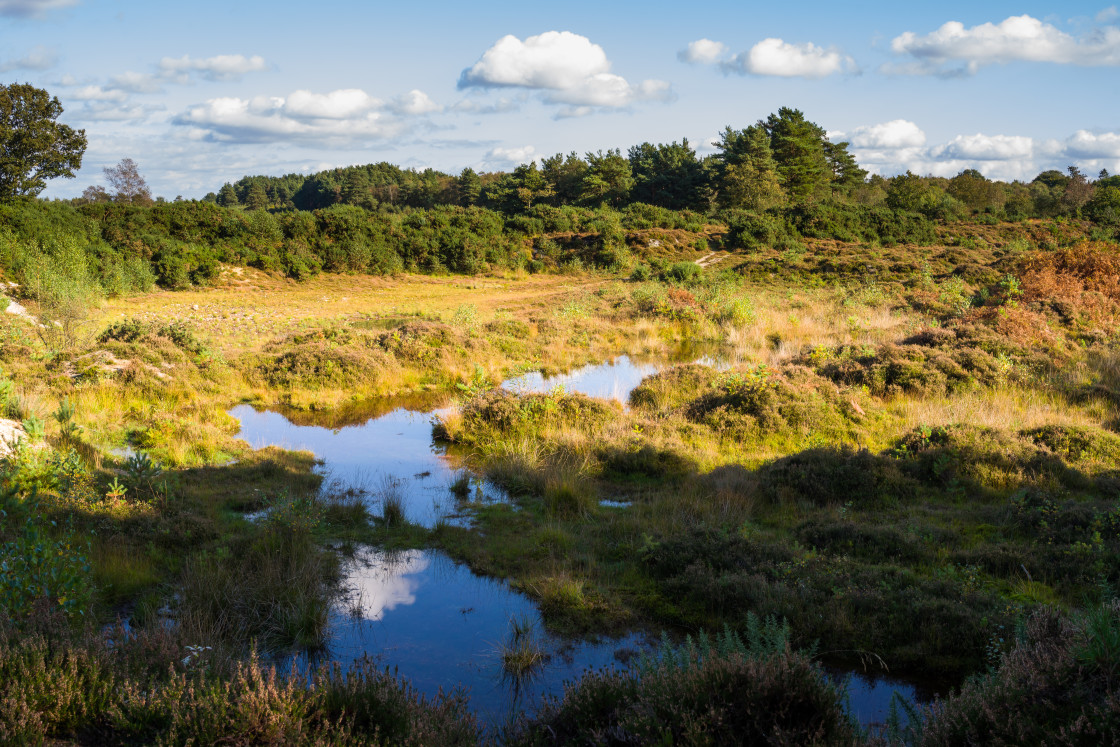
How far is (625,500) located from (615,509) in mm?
400

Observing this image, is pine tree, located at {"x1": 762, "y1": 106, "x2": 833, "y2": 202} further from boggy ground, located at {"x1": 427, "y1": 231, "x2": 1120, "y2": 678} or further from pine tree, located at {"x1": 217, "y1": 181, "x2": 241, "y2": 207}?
pine tree, located at {"x1": 217, "y1": 181, "x2": 241, "y2": 207}

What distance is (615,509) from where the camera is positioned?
8289mm

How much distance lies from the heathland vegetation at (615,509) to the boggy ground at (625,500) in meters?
0.04

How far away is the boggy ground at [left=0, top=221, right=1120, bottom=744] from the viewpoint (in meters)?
3.72

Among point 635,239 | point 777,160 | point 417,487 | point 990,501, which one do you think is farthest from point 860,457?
point 777,160

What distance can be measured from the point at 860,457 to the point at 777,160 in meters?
52.1

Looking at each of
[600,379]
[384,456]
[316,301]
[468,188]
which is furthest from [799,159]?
[384,456]

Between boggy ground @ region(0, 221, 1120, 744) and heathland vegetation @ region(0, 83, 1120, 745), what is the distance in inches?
1.5

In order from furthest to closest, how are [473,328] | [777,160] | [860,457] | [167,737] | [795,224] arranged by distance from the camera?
[777,160], [795,224], [473,328], [860,457], [167,737]

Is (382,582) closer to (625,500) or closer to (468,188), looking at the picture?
(625,500)

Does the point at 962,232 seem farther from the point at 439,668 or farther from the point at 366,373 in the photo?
the point at 439,668

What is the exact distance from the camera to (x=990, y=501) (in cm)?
778

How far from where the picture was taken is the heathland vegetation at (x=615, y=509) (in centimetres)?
338

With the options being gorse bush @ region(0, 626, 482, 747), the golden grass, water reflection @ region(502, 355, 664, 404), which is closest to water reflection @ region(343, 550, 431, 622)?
gorse bush @ region(0, 626, 482, 747)
